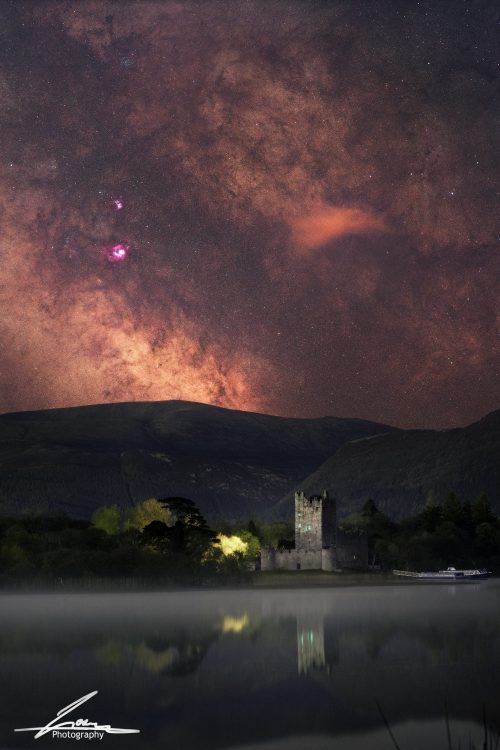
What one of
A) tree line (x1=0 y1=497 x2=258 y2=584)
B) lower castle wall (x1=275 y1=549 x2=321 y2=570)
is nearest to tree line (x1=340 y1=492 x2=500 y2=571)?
lower castle wall (x1=275 y1=549 x2=321 y2=570)

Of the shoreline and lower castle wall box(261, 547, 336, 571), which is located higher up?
lower castle wall box(261, 547, 336, 571)

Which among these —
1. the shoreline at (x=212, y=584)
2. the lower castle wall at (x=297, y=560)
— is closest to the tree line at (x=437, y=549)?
the lower castle wall at (x=297, y=560)

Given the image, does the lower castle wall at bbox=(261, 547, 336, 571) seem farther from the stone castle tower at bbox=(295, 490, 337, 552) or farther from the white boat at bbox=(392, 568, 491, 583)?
the white boat at bbox=(392, 568, 491, 583)

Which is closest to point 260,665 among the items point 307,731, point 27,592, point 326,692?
point 326,692

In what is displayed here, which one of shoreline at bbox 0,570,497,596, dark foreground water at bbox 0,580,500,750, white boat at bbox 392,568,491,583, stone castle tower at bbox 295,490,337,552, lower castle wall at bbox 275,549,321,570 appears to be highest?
stone castle tower at bbox 295,490,337,552

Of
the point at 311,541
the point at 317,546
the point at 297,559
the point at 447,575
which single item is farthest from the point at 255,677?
the point at 311,541

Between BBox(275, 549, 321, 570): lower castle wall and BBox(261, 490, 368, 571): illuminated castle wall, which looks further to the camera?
BBox(261, 490, 368, 571): illuminated castle wall

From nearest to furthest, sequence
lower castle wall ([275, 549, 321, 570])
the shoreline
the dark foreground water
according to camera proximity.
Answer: the dark foreground water
the shoreline
lower castle wall ([275, 549, 321, 570])
